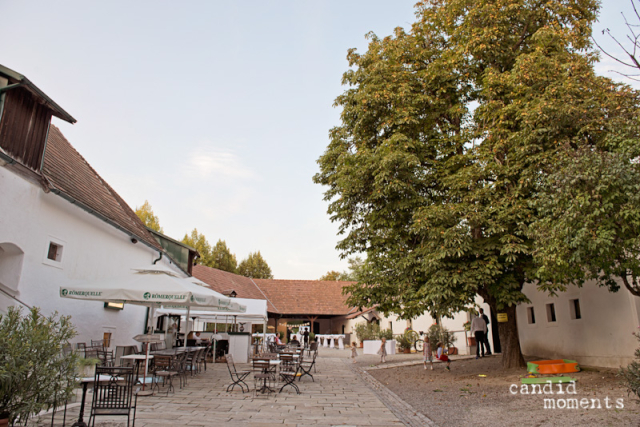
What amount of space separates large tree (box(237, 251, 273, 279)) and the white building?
148 ft

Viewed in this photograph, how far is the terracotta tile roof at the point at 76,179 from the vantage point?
415 inches

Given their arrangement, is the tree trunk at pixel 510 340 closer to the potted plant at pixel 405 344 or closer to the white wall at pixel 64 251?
the white wall at pixel 64 251

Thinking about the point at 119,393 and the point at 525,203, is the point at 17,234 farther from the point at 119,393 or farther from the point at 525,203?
the point at 525,203

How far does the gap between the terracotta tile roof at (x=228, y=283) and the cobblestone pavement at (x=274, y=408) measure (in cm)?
2296

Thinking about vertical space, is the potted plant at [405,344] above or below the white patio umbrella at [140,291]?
below

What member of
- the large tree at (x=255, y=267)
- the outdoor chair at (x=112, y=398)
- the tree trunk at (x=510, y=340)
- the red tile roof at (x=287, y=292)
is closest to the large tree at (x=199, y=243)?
the large tree at (x=255, y=267)

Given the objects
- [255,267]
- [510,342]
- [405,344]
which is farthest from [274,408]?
[255,267]

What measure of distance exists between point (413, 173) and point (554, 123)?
3647 millimetres

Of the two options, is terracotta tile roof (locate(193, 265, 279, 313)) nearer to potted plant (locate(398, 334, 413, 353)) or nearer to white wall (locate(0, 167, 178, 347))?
potted plant (locate(398, 334, 413, 353))

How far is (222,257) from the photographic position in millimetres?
54219

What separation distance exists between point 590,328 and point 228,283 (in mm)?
28077

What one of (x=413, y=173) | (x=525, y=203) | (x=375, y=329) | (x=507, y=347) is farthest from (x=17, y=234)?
(x=375, y=329)

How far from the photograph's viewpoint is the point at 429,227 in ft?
35.6

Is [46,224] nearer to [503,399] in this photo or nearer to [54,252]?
[54,252]
